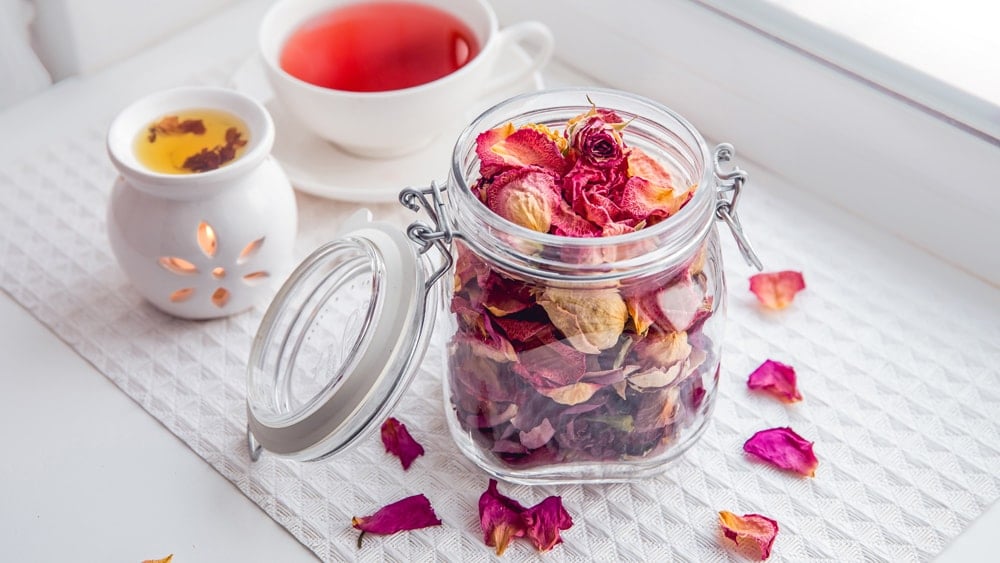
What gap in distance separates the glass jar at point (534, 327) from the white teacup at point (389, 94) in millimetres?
149

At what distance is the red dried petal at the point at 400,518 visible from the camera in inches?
22.9

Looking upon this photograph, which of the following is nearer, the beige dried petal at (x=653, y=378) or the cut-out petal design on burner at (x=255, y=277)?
the beige dried petal at (x=653, y=378)

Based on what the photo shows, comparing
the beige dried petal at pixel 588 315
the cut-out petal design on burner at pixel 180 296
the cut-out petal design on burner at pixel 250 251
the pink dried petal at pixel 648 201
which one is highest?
the pink dried petal at pixel 648 201

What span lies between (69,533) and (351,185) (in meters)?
0.31

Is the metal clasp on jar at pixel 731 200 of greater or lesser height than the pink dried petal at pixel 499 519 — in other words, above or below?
above

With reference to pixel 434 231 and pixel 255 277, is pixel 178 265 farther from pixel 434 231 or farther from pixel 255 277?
pixel 434 231

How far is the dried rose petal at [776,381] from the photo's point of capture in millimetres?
654

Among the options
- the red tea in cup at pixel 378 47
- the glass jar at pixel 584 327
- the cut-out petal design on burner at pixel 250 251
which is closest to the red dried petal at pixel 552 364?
the glass jar at pixel 584 327

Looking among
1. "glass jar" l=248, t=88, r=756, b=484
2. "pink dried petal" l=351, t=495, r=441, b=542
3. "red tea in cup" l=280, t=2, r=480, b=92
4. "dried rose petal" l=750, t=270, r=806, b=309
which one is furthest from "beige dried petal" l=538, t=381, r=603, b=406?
"red tea in cup" l=280, t=2, r=480, b=92

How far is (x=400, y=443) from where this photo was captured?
63cm

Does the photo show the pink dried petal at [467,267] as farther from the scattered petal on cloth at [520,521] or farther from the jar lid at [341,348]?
the scattered petal on cloth at [520,521]

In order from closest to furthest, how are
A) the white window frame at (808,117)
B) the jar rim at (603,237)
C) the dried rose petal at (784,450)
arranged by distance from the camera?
the jar rim at (603,237), the dried rose petal at (784,450), the white window frame at (808,117)

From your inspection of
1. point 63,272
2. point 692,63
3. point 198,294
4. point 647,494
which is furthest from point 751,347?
point 63,272

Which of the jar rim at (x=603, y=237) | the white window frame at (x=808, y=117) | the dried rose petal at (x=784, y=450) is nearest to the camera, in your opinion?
the jar rim at (x=603, y=237)
